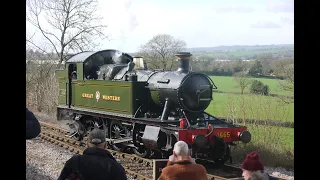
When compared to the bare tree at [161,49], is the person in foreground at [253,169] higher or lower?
lower

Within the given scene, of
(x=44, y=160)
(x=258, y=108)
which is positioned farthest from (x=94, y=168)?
(x=258, y=108)

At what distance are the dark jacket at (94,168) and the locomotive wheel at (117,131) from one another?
23.2ft

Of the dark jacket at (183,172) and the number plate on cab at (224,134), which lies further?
the number plate on cab at (224,134)

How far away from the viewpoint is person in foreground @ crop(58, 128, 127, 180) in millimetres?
4031

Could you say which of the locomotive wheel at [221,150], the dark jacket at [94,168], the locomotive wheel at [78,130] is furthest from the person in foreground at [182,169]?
the locomotive wheel at [78,130]

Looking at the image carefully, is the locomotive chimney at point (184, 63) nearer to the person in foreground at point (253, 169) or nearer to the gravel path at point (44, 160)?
the gravel path at point (44, 160)

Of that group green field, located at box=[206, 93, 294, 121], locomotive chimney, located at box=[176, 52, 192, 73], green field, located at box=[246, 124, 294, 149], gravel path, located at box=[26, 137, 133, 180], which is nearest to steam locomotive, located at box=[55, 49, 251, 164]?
locomotive chimney, located at box=[176, 52, 192, 73]

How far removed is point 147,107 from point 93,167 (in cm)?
680

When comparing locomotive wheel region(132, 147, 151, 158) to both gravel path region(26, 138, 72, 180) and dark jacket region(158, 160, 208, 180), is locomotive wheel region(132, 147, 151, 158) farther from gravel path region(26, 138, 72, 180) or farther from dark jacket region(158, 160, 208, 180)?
dark jacket region(158, 160, 208, 180)

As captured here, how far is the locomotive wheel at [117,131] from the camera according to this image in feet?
37.2

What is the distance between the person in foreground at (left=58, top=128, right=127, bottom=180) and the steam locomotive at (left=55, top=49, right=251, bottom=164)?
503cm

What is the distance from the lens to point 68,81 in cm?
1347
